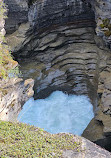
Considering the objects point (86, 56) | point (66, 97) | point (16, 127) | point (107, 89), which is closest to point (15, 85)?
point (16, 127)

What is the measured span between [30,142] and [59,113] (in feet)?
49.9

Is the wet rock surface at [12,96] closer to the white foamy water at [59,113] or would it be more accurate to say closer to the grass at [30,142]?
the grass at [30,142]

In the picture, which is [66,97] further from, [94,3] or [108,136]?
[94,3]

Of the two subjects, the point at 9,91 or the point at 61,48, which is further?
the point at 61,48

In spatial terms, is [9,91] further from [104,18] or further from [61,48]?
[104,18]

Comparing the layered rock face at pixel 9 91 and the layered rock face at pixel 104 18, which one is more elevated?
the layered rock face at pixel 104 18

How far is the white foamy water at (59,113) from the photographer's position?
23.6 metres

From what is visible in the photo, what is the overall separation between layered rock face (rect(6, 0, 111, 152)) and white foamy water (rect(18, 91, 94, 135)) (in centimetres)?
117

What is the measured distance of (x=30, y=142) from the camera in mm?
10633

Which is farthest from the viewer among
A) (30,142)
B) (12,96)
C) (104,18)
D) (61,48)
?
(61,48)

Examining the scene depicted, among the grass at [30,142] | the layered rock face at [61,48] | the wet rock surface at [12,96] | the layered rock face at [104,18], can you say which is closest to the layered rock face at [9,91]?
the wet rock surface at [12,96]

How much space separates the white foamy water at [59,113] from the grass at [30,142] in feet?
37.9

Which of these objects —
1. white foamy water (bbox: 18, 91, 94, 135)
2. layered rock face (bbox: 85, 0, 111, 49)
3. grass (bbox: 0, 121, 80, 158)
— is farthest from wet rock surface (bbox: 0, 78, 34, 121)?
layered rock face (bbox: 85, 0, 111, 49)

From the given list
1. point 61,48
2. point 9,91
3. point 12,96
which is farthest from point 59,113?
point 9,91
